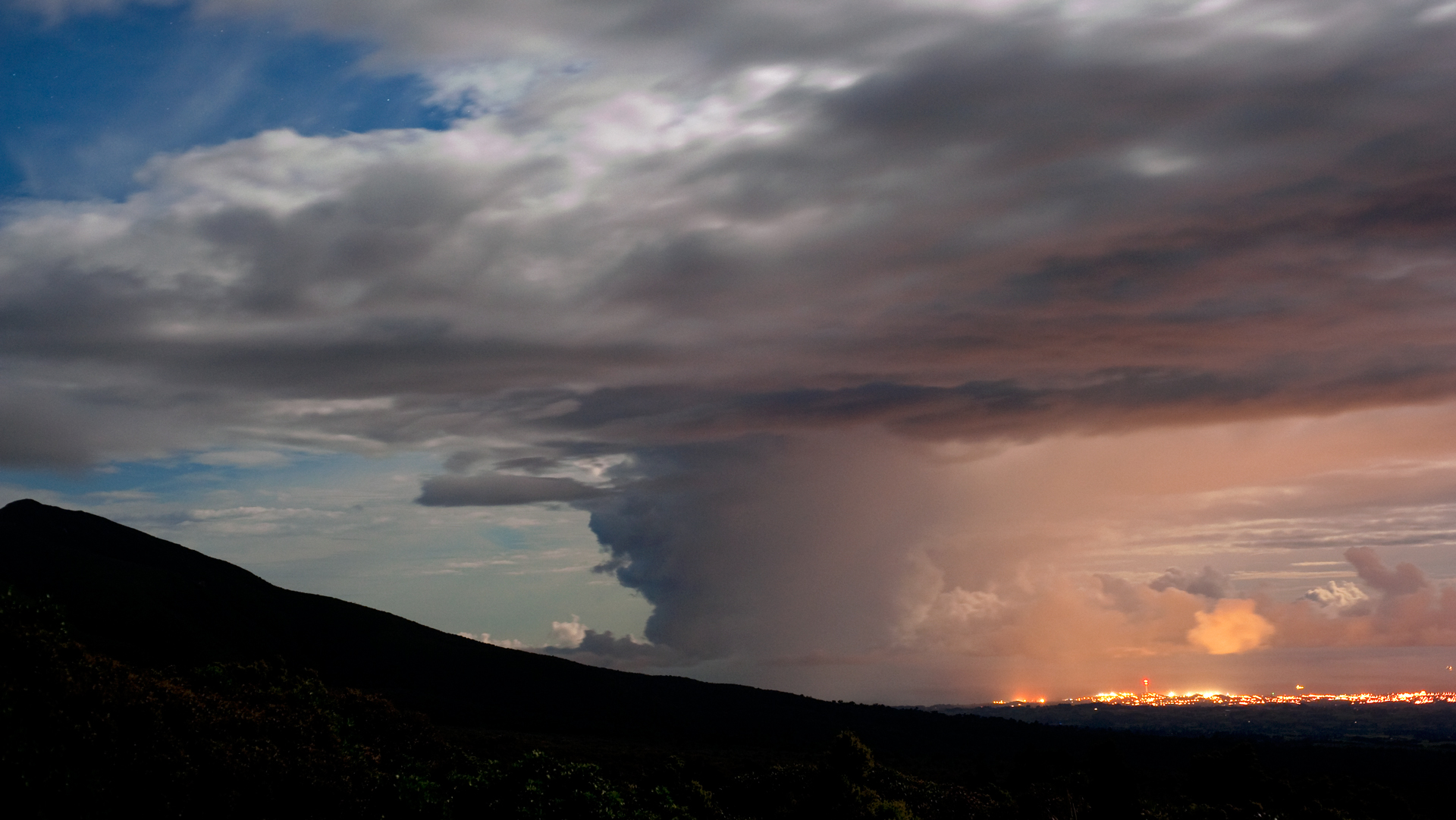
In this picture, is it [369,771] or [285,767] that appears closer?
[285,767]

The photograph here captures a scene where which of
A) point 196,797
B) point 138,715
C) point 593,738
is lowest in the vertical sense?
point 593,738

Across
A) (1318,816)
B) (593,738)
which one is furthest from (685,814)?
(593,738)

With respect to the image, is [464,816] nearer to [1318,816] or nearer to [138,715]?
[138,715]

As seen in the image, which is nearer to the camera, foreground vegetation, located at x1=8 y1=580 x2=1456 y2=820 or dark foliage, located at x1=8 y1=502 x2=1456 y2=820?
foreground vegetation, located at x1=8 y1=580 x2=1456 y2=820

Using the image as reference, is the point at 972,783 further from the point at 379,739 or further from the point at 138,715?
the point at 138,715

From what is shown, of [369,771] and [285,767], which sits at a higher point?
[285,767]

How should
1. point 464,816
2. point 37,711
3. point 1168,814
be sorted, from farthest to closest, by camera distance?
point 1168,814
point 464,816
point 37,711

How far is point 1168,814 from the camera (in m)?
76.6

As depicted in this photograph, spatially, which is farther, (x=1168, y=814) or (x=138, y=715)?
(x=1168, y=814)

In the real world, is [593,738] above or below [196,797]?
below

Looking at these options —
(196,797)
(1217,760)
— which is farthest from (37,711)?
(1217,760)

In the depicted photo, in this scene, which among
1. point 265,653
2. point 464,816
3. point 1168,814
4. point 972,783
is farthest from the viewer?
point 265,653

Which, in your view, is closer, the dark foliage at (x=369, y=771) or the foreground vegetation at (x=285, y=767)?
the foreground vegetation at (x=285, y=767)

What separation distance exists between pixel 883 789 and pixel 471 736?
51.1 m
